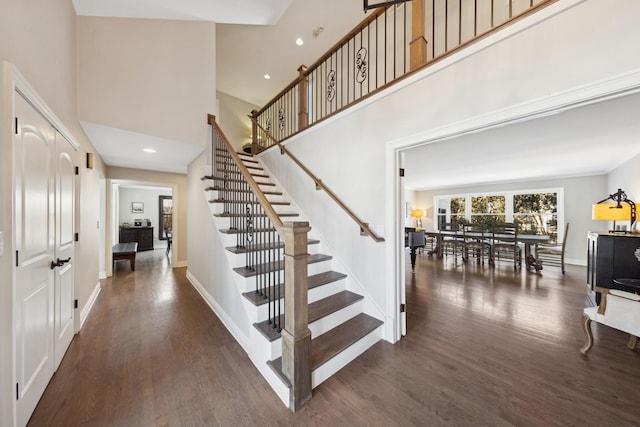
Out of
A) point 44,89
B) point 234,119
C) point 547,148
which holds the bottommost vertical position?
point 44,89

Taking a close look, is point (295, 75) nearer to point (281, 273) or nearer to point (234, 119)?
point (234, 119)

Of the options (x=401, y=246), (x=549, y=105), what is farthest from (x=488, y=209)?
(x=549, y=105)

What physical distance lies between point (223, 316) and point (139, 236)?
7.17 m

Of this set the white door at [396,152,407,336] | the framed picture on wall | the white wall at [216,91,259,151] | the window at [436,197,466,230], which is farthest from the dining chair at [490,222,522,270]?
the framed picture on wall

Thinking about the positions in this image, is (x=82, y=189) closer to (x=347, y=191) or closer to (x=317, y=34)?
(x=347, y=191)

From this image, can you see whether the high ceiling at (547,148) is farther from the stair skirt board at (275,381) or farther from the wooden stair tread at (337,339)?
the stair skirt board at (275,381)

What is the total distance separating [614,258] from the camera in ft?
9.99

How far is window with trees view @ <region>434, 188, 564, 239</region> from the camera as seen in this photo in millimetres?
6309

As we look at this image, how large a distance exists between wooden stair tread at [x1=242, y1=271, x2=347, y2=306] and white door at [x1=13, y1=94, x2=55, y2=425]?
4.39 feet

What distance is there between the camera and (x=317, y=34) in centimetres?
405

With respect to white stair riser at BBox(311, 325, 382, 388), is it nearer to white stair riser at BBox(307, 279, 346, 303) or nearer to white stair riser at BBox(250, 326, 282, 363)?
white stair riser at BBox(250, 326, 282, 363)

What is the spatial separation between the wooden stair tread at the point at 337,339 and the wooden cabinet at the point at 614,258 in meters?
3.10

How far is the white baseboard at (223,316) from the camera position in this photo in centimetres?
223

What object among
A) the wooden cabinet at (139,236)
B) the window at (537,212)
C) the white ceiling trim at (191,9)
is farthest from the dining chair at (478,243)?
the wooden cabinet at (139,236)
